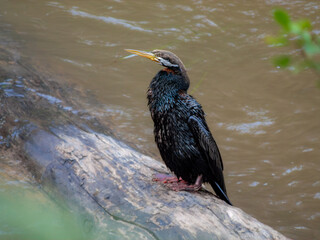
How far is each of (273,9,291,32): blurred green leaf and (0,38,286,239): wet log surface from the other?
2137 mm

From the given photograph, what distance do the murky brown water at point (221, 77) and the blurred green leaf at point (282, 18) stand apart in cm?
368

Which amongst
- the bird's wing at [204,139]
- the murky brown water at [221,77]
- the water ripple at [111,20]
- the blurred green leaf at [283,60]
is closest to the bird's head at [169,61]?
the bird's wing at [204,139]

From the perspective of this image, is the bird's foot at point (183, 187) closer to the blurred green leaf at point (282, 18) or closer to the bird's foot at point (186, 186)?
the bird's foot at point (186, 186)

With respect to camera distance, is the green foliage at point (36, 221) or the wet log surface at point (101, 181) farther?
→ the green foliage at point (36, 221)

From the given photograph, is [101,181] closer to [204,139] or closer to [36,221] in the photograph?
[36,221]

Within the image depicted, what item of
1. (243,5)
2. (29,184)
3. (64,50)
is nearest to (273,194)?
(29,184)

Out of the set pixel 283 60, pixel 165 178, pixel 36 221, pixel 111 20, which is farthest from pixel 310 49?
pixel 111 20

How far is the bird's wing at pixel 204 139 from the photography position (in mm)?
3191

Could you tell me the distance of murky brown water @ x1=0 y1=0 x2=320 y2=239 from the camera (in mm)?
4902

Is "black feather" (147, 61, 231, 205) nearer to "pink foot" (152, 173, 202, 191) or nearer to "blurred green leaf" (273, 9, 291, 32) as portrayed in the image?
"pink foot" (152, 173, 202, 191)

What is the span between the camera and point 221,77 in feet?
22.7

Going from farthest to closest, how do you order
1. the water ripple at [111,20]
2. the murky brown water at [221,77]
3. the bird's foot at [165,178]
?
1. the water ripple at [111,20]
2. the murky brown water at [221,77]
3. the bird's foot at [165,178]

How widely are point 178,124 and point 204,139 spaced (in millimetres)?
249

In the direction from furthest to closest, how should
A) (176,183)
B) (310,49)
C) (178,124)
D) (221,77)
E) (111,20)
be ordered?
(111,20) → (221,77) → (176,183) → (178,124) → (310,49)
